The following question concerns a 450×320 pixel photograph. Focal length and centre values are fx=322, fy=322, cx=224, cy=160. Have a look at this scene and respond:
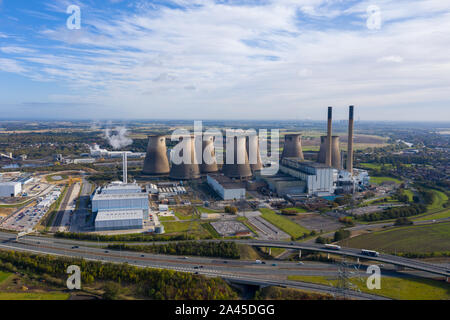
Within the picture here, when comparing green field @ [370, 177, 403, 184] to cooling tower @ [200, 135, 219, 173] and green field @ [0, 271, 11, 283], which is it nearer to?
cooling tower @ [200, 135, 219, 173]

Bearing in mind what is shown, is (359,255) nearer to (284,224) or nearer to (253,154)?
(284,224)

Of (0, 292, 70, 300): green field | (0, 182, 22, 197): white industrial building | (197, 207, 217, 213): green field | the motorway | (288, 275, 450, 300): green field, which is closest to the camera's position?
(0, 292, 70, 300): green field

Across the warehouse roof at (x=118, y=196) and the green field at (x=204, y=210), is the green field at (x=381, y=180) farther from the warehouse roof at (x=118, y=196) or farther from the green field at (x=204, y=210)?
the warehouse roof at (x=118, y=196)

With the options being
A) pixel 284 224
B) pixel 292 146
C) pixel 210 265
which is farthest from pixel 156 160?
pixel 210 265

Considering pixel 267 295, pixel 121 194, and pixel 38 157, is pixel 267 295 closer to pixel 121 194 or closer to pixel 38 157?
pixel 121 194

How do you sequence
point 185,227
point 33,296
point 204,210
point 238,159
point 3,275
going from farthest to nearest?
1. point 238,159
2. point 204,210
3. point 185,227
4. point 3,275
5. point 33,296

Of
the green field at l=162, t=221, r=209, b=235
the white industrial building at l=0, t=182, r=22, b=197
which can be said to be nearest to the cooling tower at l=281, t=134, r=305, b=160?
the green field at l=162, t=221, r=209, b=235
